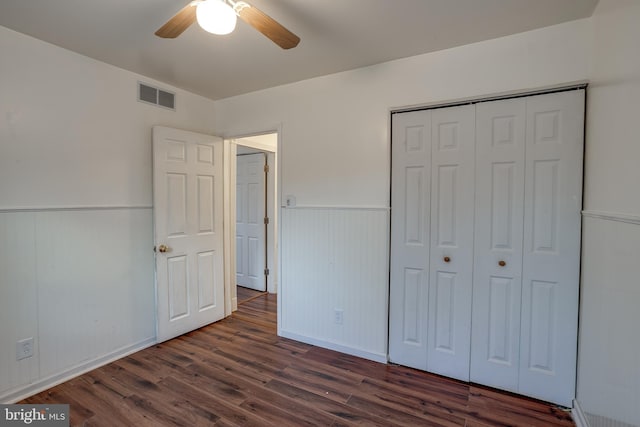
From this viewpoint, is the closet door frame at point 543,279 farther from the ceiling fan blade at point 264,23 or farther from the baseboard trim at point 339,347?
the ceiling fan blade at point 264,23

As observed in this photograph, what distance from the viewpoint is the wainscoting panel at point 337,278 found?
2578 mm

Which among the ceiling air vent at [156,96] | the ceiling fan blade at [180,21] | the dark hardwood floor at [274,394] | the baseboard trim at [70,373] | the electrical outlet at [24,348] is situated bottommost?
the dark hardwood floor at [274,394]

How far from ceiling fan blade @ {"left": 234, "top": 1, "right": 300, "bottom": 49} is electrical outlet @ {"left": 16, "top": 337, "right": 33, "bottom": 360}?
253 centimetres

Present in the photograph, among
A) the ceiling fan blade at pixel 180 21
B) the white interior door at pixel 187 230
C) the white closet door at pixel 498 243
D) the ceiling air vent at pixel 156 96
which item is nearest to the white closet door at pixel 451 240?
the white closet door at pixel 498 243

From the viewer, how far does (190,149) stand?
121 inches

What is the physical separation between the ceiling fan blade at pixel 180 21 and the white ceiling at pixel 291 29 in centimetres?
27

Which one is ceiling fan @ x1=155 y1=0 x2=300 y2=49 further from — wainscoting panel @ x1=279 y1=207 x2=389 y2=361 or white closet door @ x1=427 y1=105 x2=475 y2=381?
wainscoting panel @ x1=279 y1=207 x2=389 y2=361

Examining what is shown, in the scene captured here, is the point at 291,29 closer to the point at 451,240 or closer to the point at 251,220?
the point at 451,240

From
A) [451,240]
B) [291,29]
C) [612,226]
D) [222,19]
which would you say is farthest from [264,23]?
[612,226]

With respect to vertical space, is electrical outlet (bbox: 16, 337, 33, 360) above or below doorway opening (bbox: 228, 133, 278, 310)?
below

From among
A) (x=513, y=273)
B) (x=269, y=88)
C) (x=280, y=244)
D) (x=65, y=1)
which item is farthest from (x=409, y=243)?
(x=65, y=1)

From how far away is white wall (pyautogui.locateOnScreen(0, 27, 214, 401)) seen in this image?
2051 millimetres

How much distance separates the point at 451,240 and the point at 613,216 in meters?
0.96

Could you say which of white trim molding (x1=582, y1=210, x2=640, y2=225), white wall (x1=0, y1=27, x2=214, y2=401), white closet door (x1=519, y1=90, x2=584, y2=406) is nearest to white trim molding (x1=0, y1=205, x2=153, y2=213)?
white wall (x1=0, y1=27, x2=214, y2=401)
